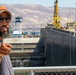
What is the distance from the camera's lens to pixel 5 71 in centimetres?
181

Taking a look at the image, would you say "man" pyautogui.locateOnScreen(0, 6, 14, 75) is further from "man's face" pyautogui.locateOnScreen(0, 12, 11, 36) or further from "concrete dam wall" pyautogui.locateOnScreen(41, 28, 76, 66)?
"concrete dam wall" pyautogui.locateOnScreen(41, 28, 76, 66)

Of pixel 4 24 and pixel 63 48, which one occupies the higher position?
pixel 4 24

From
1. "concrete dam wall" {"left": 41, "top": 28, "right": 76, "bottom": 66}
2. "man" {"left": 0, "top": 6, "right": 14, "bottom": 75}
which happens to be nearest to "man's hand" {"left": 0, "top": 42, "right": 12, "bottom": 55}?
"man" {"left": 0, "top": 6, "right": 14, "bottom": 75}

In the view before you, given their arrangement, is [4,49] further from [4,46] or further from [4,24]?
[4,24]

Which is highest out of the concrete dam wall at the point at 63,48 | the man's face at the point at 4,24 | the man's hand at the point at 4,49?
the man's face at the point at 4,24

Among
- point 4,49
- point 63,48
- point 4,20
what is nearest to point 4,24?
point 4,20

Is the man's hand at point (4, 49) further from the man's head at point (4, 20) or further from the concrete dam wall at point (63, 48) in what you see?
the concrete dam wall at point (63, 48)

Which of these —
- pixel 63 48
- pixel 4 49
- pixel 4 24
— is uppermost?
pixel 4 24

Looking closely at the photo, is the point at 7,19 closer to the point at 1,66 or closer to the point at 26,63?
the point at 1,66

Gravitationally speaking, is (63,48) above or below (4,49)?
below

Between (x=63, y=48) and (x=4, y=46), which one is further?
(x=63, y=48)

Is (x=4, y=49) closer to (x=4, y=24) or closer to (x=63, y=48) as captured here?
(x=4, y=24)

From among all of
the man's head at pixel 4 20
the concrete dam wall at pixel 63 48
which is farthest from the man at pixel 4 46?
the concrete dam wall at pixel 63 48

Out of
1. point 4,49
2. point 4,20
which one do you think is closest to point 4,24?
point 4,20
